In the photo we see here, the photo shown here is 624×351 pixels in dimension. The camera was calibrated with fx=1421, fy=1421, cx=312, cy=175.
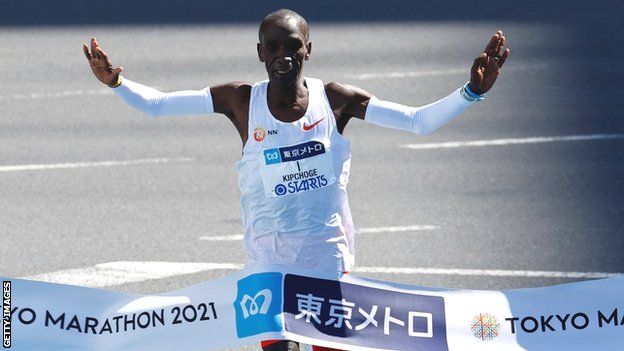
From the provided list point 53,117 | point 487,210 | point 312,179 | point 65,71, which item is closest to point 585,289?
point 312,179

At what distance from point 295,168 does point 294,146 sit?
4.3 inches

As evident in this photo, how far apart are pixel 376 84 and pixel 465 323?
9994 millimetres

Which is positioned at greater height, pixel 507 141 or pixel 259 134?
pixel 507 141

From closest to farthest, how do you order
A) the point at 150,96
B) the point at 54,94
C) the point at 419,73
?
the point at 150,96 → the point at 54,94 → the point at 419,73

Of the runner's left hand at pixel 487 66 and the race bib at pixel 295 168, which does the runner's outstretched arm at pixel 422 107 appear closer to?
the runner's left hand at pixel 487 66

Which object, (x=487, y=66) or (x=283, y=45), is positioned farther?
(x=487, y=66)

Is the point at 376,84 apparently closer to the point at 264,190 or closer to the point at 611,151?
the point at 611,151

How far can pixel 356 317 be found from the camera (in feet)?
21.0

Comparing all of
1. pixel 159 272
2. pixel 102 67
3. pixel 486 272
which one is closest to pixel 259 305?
pixel 102 67

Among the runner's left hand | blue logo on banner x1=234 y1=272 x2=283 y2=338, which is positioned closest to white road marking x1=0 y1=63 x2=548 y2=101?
blue logo on banner x1=234 y1=272 x2=283 y2=338

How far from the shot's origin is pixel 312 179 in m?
6.27

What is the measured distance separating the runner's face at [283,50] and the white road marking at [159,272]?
4.25m

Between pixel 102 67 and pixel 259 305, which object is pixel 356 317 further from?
pixel 102 67

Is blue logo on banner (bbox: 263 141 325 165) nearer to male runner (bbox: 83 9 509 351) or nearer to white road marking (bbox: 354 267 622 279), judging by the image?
male runner (bbox: 83 9 509 351)
